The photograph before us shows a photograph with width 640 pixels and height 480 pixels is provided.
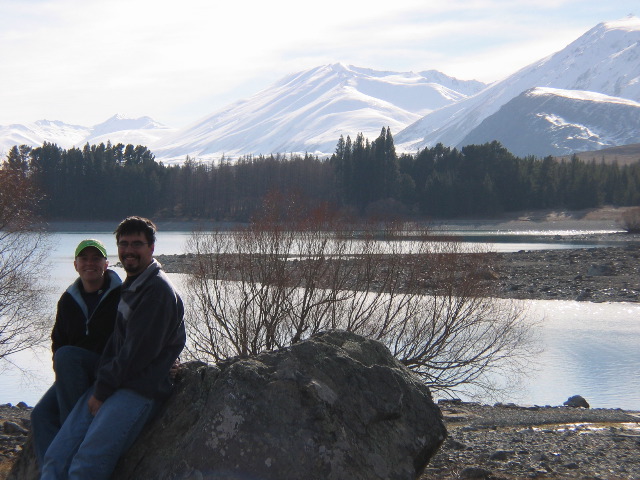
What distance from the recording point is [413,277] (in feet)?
62.3

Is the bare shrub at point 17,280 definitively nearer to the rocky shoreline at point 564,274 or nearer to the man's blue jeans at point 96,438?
the rocky shoreline at point 564,274

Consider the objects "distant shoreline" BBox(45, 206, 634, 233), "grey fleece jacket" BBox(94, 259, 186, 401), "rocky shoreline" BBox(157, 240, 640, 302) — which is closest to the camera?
"grey fleece jacket" BBox(94, 259, 186, 401)

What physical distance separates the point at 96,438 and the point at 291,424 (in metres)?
1.12

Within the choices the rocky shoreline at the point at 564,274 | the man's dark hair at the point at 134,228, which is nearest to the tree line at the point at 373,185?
the rocky shoreline at the point at 564,274

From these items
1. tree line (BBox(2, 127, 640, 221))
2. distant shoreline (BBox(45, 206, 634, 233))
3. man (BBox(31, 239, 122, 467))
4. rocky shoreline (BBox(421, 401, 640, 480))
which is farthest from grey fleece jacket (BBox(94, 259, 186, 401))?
tree line (BBox(2, 127, 640, 221))

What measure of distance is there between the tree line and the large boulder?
85903mm

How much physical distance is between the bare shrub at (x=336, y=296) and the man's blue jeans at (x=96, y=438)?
11443 millimetres

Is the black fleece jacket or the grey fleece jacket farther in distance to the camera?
the black fleece jacket

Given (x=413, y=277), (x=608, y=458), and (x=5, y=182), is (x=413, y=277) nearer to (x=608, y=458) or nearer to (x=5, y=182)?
(x=608, y=458)

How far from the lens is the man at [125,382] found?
4.68 meters

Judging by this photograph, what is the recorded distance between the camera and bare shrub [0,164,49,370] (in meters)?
23.0

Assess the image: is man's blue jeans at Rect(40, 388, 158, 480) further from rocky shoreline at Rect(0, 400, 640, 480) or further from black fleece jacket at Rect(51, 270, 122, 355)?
rocky shoreline at Rect(0, 400, 640, 480)

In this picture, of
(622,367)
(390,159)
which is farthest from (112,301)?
(390,159)

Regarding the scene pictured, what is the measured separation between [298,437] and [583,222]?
89901 mm
